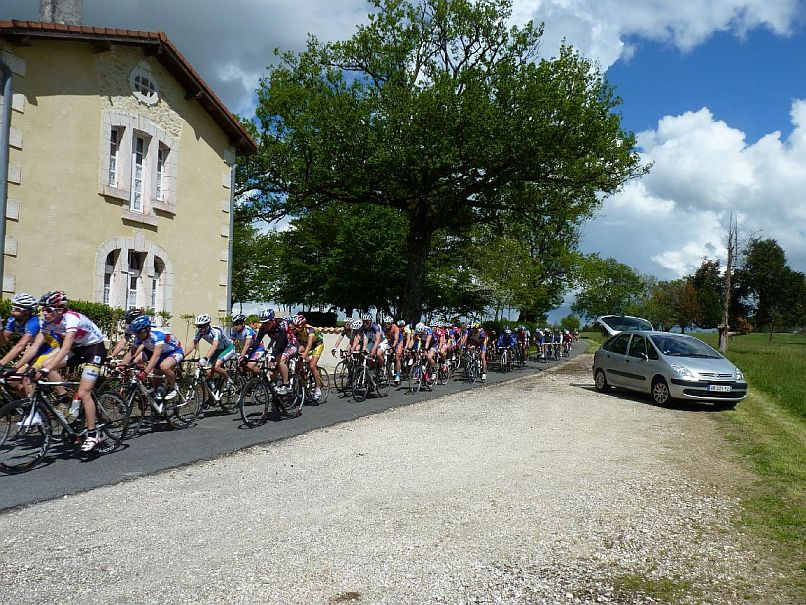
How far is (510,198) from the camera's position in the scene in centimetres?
2464

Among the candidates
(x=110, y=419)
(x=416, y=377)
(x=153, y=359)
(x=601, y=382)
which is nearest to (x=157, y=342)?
(x=153, y=359)

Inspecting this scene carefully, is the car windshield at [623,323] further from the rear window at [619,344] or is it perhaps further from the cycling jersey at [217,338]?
the cycling jersey at [217,338]

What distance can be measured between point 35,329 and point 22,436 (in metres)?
1.28

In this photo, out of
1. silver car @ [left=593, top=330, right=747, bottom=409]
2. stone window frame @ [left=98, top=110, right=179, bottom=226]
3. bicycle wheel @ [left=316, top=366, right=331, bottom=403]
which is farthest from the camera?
stone window frame @ [left=98, top=110, right=179, bottom=226]

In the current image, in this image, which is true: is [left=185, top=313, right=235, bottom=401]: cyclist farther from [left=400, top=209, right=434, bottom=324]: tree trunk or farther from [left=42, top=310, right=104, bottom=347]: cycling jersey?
[left=400, top=209, right=434, bottom=324]: tree trunk

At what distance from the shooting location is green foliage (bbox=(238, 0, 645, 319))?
2106 centimetres

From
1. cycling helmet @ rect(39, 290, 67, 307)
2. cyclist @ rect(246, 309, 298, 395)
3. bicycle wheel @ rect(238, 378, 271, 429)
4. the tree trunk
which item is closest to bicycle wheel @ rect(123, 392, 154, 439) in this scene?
bicycle wheel @ rect(238, 378, 271, 429)

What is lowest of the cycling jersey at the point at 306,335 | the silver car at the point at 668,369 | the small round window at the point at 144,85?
the silver car at the point at 668,369

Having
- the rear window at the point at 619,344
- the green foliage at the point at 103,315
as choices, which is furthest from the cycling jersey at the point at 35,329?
the rear window at the point at 619,344

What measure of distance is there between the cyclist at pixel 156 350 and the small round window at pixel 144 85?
9.20 meters

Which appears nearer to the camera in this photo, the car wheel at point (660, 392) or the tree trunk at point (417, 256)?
the car wheel at point (660, 392)

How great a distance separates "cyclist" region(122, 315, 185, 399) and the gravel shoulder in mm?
1913

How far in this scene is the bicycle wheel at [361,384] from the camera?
1400 cm

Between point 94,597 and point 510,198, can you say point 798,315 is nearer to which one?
point 510,198
